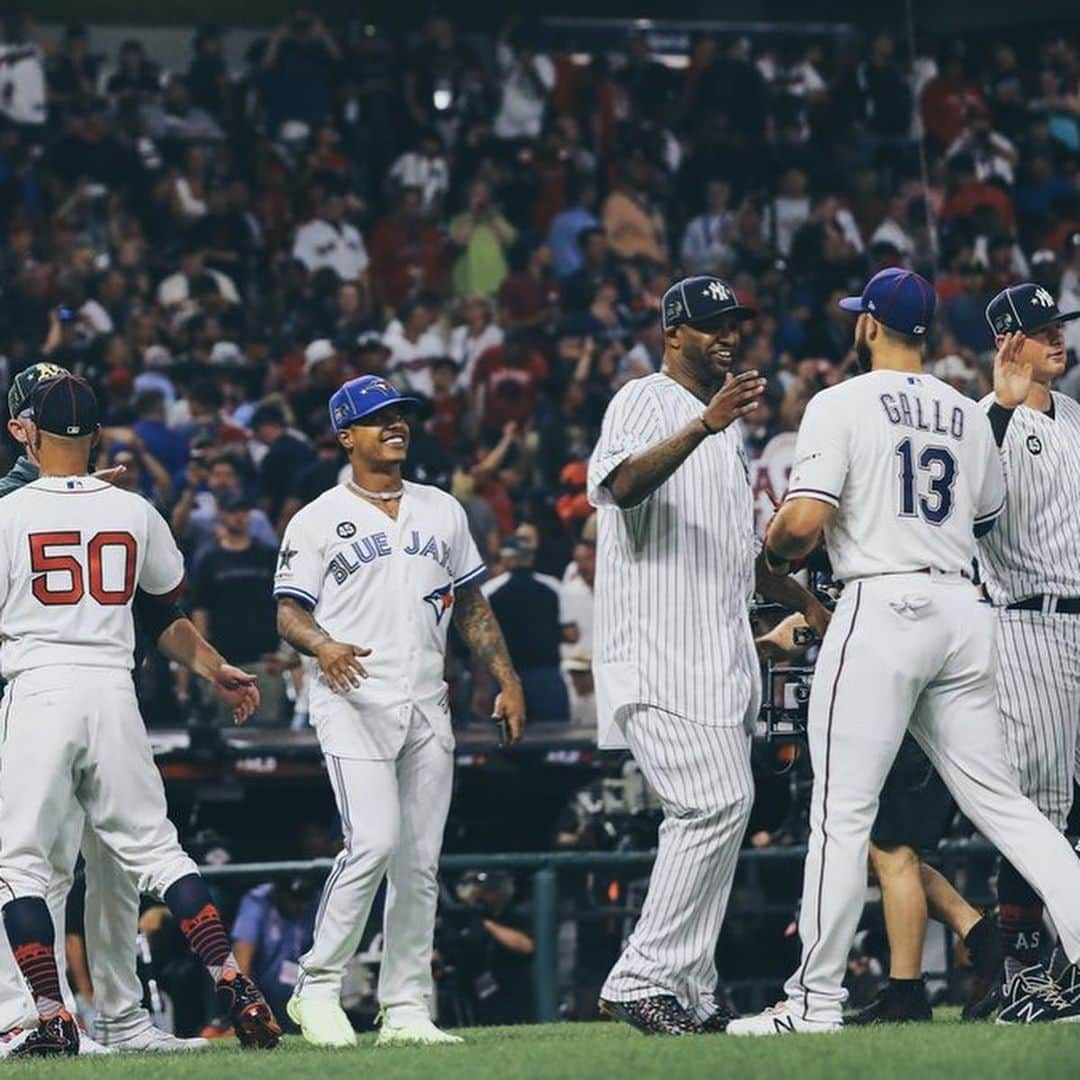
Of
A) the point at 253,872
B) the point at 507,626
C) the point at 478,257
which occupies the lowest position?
the point at 253,872

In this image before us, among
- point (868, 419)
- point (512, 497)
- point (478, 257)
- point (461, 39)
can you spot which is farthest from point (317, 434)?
point (868, 419)

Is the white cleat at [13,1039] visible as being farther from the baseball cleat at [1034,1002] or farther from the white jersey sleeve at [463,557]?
the baseball cleat at [1034,1002]

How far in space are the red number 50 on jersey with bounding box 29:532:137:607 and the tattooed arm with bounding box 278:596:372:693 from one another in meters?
0.58

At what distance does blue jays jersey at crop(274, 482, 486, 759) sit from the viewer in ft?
25.9

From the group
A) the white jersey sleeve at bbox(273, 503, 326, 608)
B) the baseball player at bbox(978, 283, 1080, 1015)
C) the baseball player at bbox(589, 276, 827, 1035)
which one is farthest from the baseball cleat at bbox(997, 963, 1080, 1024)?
the white jersey sleeve at bbox(273, 503, 326, 608)

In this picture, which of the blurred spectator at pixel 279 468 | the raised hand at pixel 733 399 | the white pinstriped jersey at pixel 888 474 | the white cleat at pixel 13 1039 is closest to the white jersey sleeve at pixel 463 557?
the white pinstriped jersey at pixel 888 474

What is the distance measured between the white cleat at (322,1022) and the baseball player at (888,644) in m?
1.34

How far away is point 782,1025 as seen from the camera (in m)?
6.99

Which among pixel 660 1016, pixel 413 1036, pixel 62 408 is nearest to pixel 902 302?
pixel 660 1016

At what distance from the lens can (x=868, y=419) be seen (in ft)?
23.0

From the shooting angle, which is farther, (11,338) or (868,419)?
(11,338)

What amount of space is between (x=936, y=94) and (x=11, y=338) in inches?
340

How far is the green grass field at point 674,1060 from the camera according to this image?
5926mm

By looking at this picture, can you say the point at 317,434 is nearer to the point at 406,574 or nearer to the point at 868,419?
the point at 406,574
